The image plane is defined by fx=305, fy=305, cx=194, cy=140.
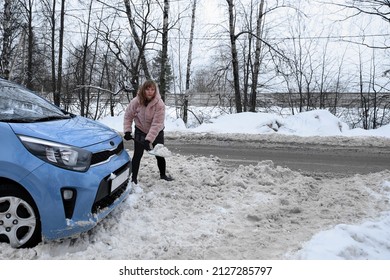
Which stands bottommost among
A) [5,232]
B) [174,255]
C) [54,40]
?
[174,255]

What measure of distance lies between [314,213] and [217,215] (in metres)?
1.24

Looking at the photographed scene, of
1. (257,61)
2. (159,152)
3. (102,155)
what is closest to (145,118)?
(159,152)

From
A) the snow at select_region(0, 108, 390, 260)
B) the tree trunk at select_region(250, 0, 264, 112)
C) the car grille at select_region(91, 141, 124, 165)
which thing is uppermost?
the tree trunk at select_region(250, 0, 264, 112)

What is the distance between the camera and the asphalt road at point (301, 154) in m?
6.18

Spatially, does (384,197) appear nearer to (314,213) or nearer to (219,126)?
(314,213)

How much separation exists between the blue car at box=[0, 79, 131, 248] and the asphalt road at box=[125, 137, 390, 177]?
3.77 metres

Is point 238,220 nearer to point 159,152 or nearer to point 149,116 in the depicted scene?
point 159,152

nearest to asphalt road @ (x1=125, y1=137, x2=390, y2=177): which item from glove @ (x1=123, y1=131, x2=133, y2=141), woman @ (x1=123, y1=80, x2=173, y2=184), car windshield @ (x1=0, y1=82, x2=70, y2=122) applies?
woman @ (x1=123, y1=80, x2=173, y2=184)

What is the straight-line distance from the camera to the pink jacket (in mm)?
4539

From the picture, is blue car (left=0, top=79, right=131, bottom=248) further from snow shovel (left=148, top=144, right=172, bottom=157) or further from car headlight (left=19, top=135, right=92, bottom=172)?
snow shovel (left=148, top=144, right=172, bottom=157)

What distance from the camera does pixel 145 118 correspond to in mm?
4676

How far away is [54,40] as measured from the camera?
728 inches

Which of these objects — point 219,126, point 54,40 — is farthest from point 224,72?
point 54,40

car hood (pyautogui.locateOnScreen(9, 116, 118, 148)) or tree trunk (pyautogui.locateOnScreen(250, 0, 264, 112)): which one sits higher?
tree trunk (pyautogui.locateOnScreen(250, 0, 264, 112))
